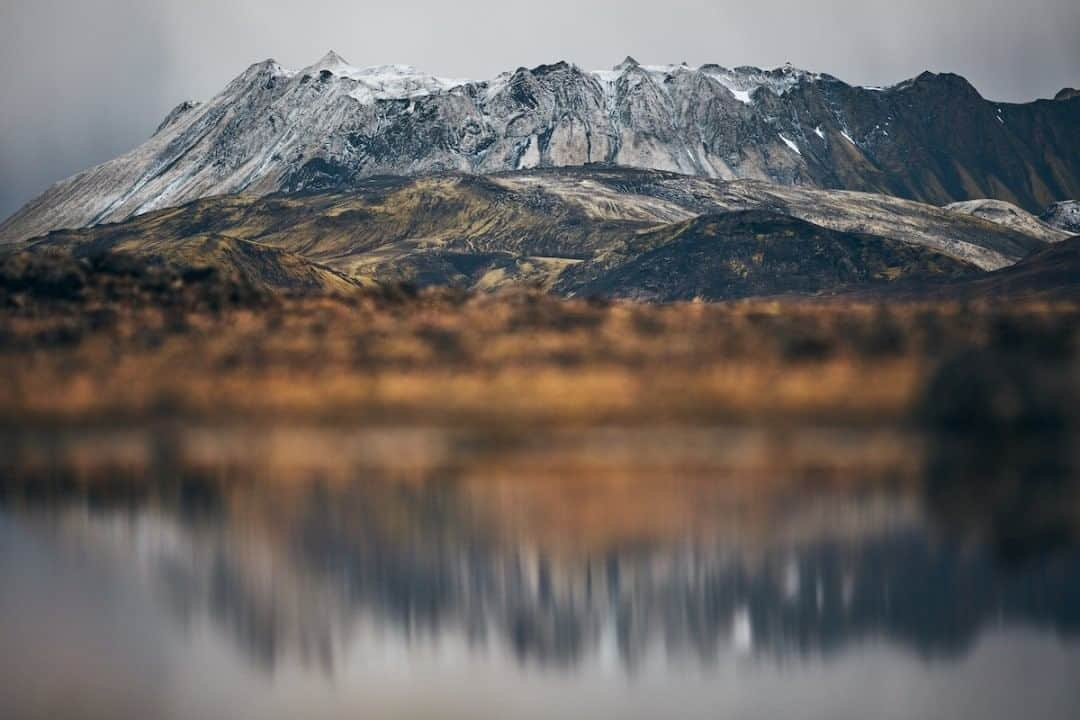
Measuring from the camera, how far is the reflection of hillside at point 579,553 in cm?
5066

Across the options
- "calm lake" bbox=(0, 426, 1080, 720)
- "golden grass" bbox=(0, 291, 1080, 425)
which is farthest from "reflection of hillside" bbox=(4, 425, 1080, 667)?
"golden grass" bbox=(0, 291, 1080, 425)

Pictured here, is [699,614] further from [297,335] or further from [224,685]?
[297,335]

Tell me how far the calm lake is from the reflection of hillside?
0.53 feet

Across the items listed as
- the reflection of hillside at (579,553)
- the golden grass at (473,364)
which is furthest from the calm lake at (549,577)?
the golden grass at (473,364)

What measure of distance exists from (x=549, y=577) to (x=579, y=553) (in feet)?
11.6

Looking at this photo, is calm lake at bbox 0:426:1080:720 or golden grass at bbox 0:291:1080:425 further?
golden grass at bbox 0:291:1080:425

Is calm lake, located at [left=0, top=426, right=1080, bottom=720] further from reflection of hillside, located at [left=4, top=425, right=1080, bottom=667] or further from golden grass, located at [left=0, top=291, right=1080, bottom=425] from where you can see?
golden grass, located at [left=0, top=291, right=1080, bottom=425]

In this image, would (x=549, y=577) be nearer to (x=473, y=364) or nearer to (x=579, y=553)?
(x=579, y=553)

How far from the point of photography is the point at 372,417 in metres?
93.5

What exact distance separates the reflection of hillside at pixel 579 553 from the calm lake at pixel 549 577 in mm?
161

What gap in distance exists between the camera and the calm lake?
4578 cm

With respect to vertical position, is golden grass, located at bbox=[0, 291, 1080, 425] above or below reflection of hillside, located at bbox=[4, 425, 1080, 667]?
above

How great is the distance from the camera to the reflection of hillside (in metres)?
50.7

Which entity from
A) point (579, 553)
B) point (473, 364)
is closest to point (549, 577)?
point (579, 553)
